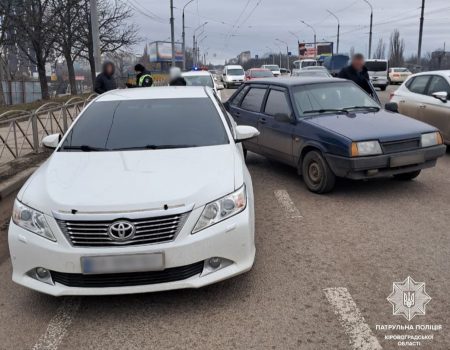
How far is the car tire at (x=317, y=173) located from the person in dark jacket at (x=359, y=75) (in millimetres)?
3712

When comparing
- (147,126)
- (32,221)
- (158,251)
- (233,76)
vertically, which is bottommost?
(233,76)

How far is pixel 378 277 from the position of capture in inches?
155

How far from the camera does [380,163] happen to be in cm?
589

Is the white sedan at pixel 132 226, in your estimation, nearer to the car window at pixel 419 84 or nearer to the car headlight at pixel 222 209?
the car headlight at pixel 222 209

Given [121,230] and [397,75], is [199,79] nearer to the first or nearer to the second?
[121,230]

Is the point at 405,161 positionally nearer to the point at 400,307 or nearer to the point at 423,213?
the point at 423,213

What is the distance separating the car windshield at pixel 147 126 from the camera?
4.50 metres

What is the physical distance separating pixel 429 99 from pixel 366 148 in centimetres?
402

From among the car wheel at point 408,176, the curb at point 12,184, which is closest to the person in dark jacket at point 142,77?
the curb at point 12,184

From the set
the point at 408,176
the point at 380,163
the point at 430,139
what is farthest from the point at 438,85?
the point at 380,163

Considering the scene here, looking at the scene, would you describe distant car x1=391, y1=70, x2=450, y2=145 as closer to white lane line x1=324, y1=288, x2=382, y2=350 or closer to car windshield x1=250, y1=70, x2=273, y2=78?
white lane line x1=324, y1=288, x2=382, y2=350

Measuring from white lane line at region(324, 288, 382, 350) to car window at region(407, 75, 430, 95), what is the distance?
22.8 feet

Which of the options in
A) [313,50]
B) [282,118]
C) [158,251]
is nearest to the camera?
[158,251]

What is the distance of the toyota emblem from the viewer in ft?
10.6
